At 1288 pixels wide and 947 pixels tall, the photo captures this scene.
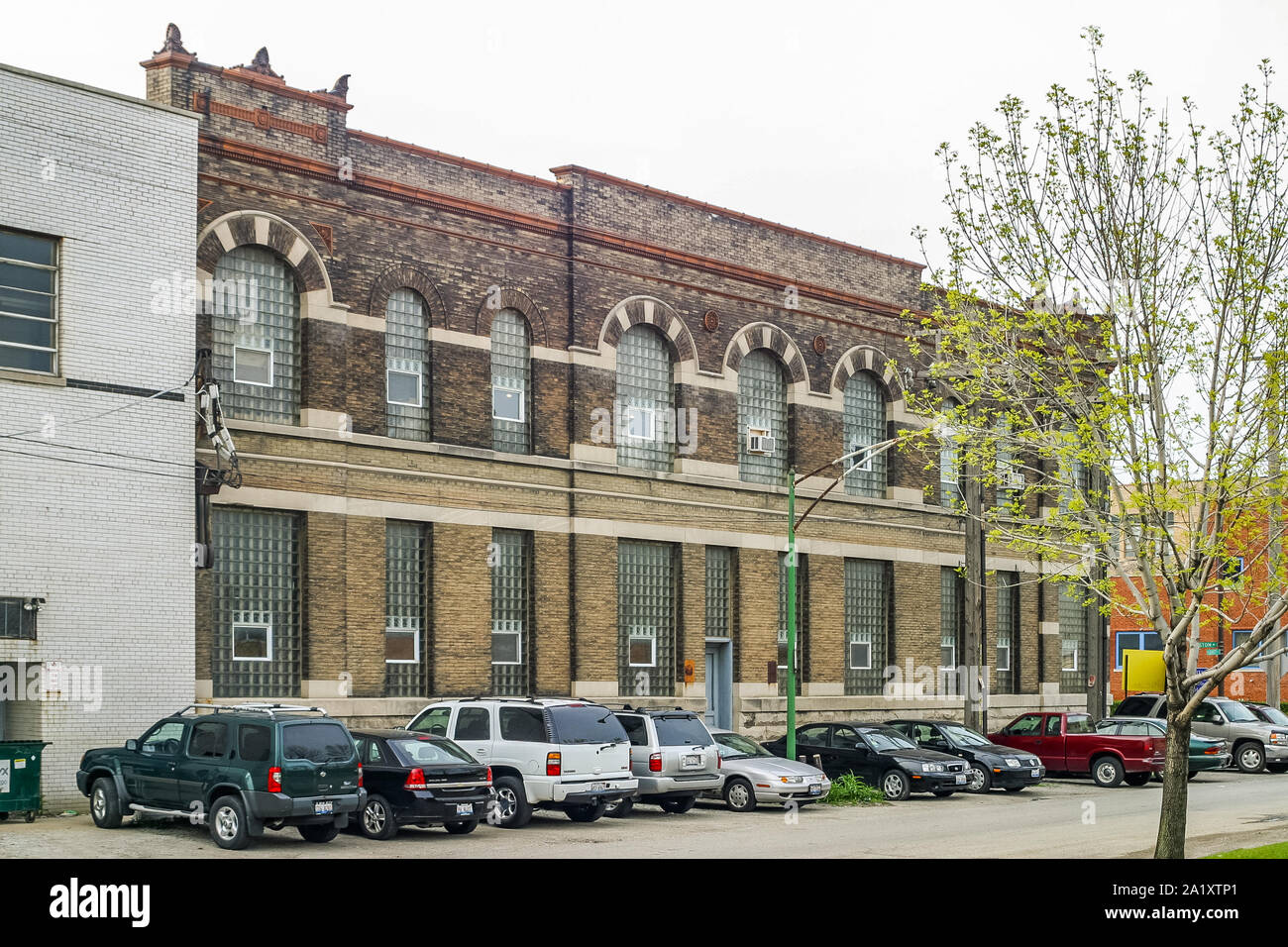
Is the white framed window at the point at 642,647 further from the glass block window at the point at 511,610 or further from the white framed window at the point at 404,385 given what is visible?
the white framed window at the point at 404,385

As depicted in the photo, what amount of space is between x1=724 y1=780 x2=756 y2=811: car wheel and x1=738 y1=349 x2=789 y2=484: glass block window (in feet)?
36.0

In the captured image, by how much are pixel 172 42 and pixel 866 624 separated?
2178 cm

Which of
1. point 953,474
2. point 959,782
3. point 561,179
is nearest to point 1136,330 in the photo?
point 953,474

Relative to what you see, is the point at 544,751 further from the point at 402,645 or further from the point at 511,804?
the point at 402,645

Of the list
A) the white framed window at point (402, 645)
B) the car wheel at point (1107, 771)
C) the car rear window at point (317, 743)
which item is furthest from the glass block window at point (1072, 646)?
the car rear window at point (317, 743)

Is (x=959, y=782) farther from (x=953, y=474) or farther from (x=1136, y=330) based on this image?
(x=1136, y=330)

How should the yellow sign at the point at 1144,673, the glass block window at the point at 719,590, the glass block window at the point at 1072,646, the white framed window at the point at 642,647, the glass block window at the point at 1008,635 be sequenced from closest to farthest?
the white framed window at the point at 642,647, the glass block window at the point at 719,590, the glass block window at the point at 1008,635, the glass block window at the point at 1072,646, the yellow sign at the point at 1144,673

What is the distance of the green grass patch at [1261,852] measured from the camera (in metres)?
18.8

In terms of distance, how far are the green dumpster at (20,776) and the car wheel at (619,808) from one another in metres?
8.31

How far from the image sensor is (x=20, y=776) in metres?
22.6

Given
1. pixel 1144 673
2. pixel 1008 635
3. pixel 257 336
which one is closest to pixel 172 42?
pixel 257 336

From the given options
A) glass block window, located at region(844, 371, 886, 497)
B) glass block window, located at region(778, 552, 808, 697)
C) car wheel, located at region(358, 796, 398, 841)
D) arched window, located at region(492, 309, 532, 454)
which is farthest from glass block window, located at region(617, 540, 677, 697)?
car wheel, located at region(358, 796, 398, 841)

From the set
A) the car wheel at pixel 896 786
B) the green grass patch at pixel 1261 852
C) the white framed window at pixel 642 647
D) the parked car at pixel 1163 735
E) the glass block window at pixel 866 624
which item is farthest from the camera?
the glass block window at pixel 866 624

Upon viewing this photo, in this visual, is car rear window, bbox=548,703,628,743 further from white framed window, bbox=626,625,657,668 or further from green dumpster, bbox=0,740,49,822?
white framed window, bbox=626,625,657,668
